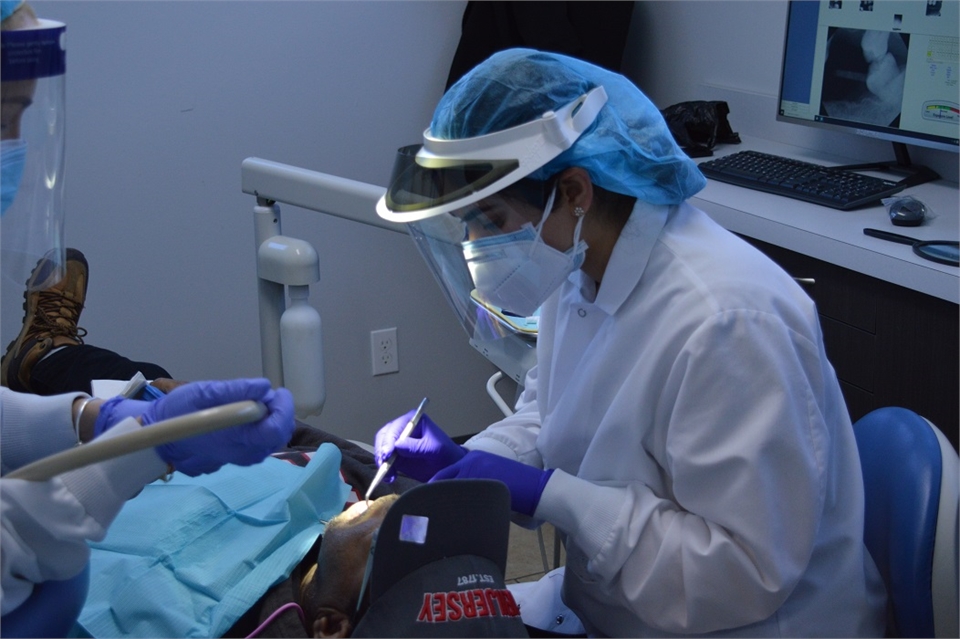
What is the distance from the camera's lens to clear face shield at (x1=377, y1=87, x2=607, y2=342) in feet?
3.82

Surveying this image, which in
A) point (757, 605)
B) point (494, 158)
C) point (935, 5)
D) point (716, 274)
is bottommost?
point (757, 605)

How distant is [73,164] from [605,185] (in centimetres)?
191

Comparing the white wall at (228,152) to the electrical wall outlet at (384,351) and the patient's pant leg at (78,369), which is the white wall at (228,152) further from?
the patient's pant leg at (78,369)

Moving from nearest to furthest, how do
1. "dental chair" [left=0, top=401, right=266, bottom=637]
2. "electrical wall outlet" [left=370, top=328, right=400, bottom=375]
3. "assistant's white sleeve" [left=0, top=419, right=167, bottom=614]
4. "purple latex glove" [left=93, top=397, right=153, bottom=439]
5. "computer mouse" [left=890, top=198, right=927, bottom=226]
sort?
"dental chair" [left=0, top=401, right=266, bottom=637], "assistant's white sleeve" [left=0, top=419, right=167, bottom=614], "purple latex glove" [left=93, top=397, right=153, bottom=439], "computer mouse" [left=890, top=198, right=927, bottom=226], "electrical wall outlet" [left=370, top=328, right=400, bottom=375]

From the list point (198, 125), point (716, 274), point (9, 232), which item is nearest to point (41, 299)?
point (198, 125)

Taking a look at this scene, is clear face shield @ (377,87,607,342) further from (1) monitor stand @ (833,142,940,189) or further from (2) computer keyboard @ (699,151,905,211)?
(1) monitor stand @ (833,142,940,189)

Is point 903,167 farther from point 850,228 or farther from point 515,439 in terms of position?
point 515,439

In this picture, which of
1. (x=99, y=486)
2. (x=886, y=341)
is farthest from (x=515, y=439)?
(x=886, y=341)

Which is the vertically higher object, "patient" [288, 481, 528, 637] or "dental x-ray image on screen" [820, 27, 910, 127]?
"dental x-ray image on screen" [820, 27, 910, 127]

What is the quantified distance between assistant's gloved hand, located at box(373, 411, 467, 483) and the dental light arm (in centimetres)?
27

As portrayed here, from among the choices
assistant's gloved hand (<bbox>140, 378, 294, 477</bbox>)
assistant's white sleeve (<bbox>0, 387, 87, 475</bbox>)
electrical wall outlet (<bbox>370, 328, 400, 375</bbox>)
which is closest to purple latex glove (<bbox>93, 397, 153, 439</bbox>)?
assistant's white sleeve (<bbox>0, 387, 87, 475</bbox>)

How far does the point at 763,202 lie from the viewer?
224 centimetres

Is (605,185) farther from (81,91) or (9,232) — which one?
(81,91)

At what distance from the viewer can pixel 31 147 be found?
111 centimetres
